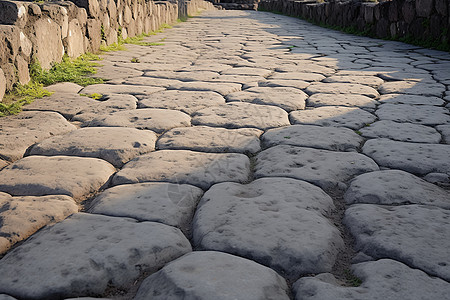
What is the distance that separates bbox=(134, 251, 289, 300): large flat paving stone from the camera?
0.92m

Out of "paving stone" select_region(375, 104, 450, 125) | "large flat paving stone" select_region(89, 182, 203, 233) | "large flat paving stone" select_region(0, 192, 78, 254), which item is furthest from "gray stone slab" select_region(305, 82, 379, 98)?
"large flat paving stone" select_region(0, 192, 78, 254)

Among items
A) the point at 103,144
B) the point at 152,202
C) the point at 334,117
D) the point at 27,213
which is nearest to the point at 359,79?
the point at 334,117

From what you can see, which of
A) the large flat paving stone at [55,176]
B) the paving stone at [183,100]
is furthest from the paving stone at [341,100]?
the large flat paving stone at [55,176]

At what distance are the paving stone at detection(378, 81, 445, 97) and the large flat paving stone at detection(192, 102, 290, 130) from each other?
1.02m

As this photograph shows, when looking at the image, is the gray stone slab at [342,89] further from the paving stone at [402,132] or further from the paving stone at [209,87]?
the paving stone at [402,132]

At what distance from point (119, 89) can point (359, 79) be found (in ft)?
6.11

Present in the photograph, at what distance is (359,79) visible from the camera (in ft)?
11.2

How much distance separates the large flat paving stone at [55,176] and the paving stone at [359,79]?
2261 mm

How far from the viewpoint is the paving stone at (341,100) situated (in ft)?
8.65

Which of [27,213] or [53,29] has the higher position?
[53,29]

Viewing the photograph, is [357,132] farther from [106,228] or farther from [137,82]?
[137,82]

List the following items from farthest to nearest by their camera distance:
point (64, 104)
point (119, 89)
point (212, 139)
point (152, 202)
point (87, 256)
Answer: point (119, 89) → point (64, 104) → point (212, 139) → point (152, 202) → point (87, 256)

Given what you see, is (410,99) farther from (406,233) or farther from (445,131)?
(406,233)

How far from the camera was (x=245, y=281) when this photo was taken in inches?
37.8
